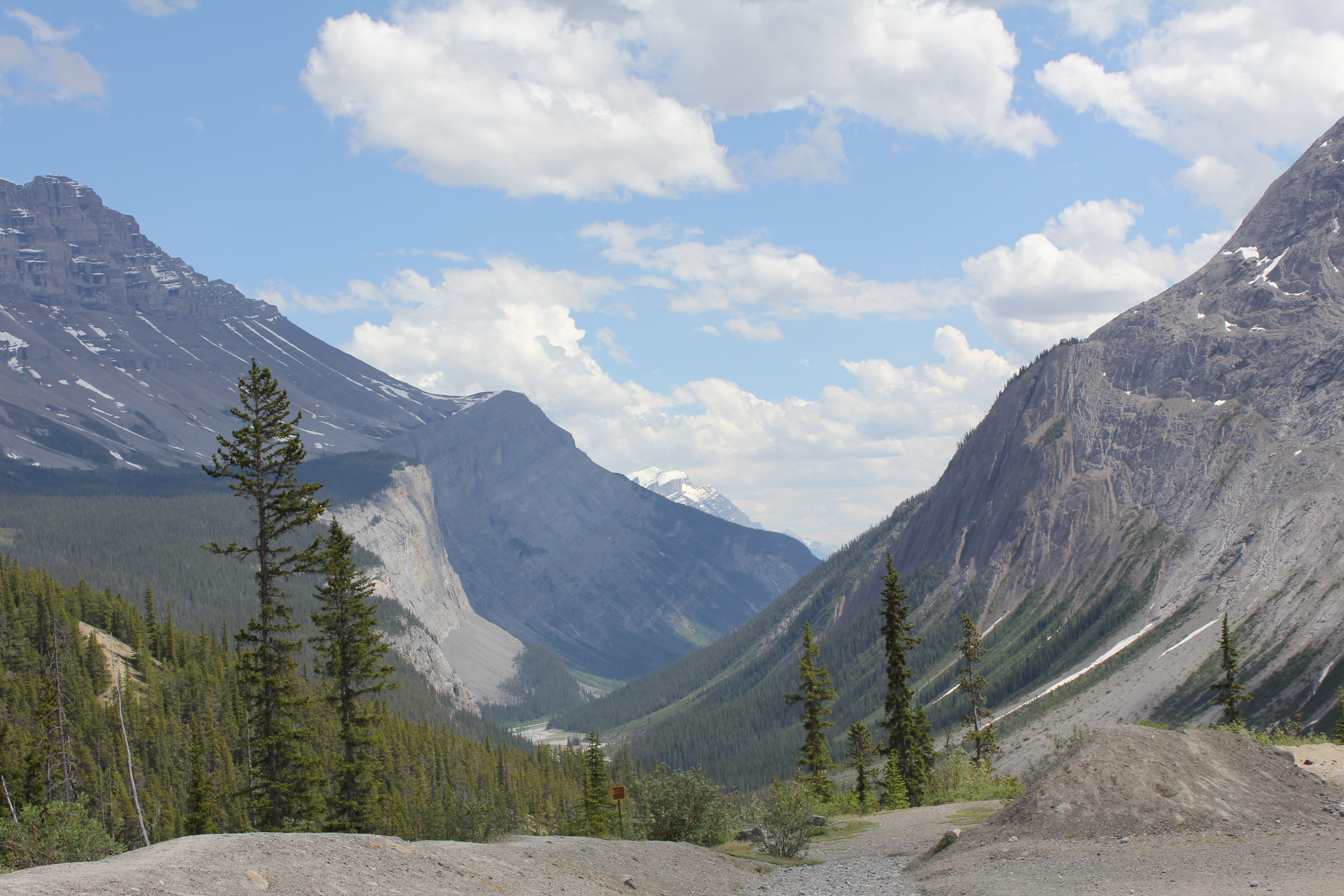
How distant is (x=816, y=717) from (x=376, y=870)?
38.1 meters

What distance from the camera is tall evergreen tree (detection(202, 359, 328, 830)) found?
29.6 meters

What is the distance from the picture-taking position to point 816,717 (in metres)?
51.2

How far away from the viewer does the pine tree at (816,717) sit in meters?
49.0

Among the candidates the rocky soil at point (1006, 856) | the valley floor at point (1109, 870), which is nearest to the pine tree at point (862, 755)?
the rocky soil at point (1006, 856)

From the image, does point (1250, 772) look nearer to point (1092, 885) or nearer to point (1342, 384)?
point (1092, 885)

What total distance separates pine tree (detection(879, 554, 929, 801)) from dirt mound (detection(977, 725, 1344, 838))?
920 inches

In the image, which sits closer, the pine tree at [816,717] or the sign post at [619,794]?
the sign post at [619,794]

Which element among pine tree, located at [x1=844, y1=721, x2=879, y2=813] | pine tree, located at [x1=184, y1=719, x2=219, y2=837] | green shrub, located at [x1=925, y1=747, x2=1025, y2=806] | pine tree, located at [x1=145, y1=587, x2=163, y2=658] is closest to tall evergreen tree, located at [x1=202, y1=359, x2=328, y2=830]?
pine tree, located at [x1=184, y1=719, x2=219, y2=837]

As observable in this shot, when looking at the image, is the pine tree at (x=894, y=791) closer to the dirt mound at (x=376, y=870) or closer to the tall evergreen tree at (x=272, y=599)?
the dirt mound at (x=376, y=870)

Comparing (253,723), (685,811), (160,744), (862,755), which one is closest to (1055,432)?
(862,755)

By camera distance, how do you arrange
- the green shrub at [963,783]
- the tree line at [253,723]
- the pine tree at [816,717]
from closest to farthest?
1. the tree line at [253,723]
2. the green shrub at [963,783]
3. the pine tree at [816,717]

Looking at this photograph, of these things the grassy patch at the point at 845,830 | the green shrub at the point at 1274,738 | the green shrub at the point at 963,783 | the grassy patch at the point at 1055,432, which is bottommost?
the green shrub at the point at 963,783

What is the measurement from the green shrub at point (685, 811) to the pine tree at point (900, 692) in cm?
1599

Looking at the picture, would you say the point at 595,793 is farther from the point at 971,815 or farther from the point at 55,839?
the point at 55,839
